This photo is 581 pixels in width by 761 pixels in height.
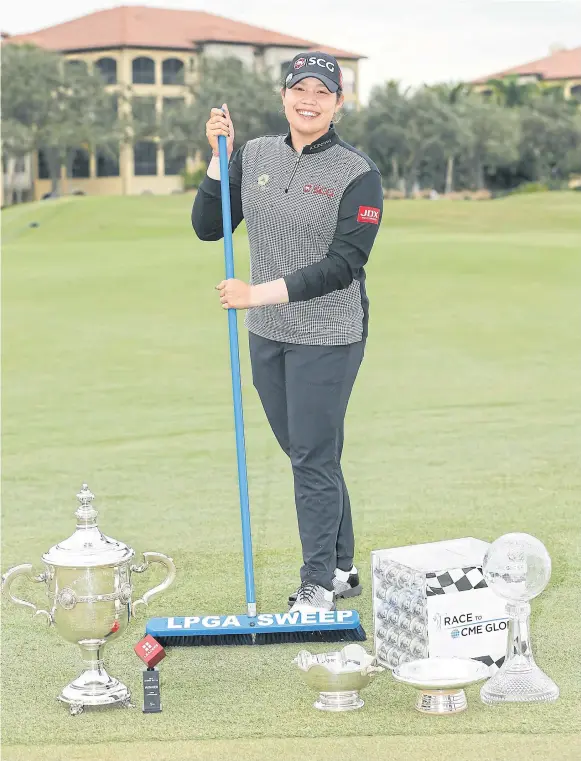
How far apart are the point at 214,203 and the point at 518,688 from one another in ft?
6.05

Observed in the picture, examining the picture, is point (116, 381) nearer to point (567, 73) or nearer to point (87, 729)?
point (87, 729)

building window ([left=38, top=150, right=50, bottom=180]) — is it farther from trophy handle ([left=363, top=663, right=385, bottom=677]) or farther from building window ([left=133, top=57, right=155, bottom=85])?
trophy handle ([left=363, top=663, right=385, bottom=677])

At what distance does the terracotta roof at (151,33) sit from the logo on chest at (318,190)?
225ft

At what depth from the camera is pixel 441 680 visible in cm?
363

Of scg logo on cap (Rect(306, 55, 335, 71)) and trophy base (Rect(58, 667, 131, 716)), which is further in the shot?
scg logo on cap (Rect(306, 55, 335, 71))

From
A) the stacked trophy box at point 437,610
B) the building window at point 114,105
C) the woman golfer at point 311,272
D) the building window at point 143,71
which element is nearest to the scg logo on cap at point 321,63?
the woman golfer at point 311,272

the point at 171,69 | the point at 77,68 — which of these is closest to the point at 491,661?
the point at 77,68

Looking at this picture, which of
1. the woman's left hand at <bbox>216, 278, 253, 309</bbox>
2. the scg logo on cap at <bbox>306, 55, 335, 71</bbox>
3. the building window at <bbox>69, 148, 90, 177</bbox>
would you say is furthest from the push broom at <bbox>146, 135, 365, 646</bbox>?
the building window at <bbox>69, 148, 90, 177</bbox>

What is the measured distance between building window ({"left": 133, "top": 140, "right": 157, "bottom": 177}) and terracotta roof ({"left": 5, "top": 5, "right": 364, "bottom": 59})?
690cm

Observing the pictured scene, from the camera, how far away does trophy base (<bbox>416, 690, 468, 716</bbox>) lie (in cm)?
363

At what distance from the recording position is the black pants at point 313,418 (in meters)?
4.45

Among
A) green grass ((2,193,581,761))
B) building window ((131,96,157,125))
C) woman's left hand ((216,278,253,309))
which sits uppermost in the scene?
building window ((131,96,157,125))

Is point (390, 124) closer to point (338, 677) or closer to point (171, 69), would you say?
point (171, 69)

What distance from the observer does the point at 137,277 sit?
21.8 meters
